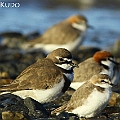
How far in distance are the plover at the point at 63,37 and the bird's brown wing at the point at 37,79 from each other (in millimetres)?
6682

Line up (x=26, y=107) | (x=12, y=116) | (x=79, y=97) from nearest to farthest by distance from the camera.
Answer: (x=12, y=116)
(x=79, y=97)
(x=26, y=107)

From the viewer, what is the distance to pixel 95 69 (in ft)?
38.3

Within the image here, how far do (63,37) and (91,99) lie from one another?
7.76 m

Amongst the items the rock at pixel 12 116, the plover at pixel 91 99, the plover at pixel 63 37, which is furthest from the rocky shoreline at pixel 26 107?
the plover at pixel 63 37

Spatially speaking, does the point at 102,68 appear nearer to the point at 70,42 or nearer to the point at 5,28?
the point at 70,42

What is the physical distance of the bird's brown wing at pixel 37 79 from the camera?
31.6ft

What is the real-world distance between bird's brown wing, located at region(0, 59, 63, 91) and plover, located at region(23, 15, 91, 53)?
6682mm

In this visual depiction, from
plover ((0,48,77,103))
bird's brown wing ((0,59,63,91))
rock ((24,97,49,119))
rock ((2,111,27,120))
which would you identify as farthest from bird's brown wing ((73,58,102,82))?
rock ((2,111,27,120))

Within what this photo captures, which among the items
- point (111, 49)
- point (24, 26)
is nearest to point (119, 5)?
point (24, 26)

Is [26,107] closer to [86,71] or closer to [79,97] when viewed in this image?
[79,97]

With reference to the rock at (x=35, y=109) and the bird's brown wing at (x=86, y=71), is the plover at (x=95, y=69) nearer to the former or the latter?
the bird's brown wing at (x=86, y=71)

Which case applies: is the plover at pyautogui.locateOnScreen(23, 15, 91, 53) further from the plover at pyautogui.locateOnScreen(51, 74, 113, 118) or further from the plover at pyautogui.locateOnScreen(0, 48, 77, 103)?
the plover at pyautogui.locateOnScreen(51, 74, 113, 118)

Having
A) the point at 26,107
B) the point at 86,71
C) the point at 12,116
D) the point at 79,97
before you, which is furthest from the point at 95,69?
the point at 12,116

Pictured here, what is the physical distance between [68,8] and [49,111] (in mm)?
19182
